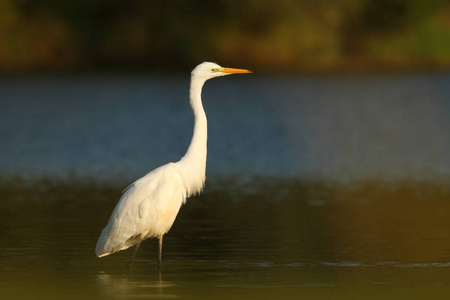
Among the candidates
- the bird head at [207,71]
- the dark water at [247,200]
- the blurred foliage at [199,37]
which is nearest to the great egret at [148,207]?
the dark water at [247,200]

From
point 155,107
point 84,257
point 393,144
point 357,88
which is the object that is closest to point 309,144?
point 393,144

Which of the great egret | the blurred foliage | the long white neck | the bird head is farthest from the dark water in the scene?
the blurred foliage

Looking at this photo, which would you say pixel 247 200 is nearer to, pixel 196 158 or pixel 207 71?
pixel 207 71

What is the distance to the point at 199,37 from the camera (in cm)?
4978

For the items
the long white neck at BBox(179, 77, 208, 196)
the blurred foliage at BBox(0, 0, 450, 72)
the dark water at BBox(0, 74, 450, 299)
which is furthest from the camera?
the blurred foliage at BBox(0, 0, 450, 72)

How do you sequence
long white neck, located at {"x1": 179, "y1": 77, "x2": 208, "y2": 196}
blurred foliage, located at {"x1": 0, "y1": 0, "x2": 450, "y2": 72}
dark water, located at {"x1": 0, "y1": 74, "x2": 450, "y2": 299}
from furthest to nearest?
blurred foliage, located at {"x1": 0, "y1": 0, "x2": 450, "y2": 72}, long white neck, located at {"x1": 179, "y1": 77, "x2": 208, "y2": 196}, dark water, located at {"x1": 0, "y1": 74, "x2": 450, "y2": 299}

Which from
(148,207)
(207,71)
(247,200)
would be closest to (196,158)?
(148,207)

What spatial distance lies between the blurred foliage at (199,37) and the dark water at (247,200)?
13.0m

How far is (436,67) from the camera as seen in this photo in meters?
50.6

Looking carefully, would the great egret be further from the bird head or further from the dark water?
the bird head

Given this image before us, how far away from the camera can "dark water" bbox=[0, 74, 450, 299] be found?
31.2ft

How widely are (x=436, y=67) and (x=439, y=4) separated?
117 inches

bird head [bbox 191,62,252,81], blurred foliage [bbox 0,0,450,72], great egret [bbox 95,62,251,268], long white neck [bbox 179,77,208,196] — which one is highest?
blurred foliage [bbox 0,0,450,72]

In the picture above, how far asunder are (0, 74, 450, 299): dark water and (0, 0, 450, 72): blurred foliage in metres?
13.0
